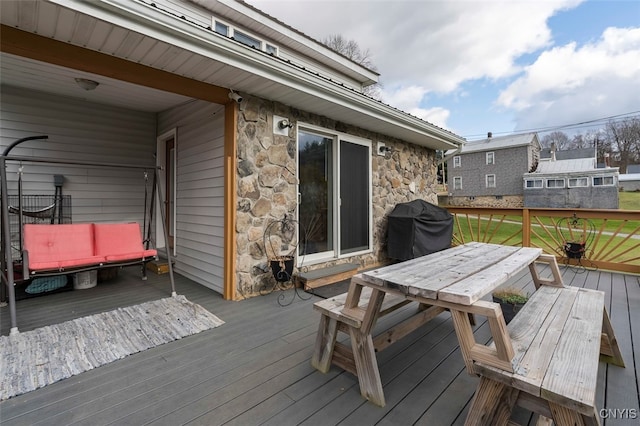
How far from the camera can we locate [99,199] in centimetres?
439

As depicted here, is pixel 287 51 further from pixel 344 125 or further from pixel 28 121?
pixel 28 121

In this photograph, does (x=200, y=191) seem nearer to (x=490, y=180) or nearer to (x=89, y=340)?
(x=89, y=340)

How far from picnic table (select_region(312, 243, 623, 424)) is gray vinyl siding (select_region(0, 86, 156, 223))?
4387 mm

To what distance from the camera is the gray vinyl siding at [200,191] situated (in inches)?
133

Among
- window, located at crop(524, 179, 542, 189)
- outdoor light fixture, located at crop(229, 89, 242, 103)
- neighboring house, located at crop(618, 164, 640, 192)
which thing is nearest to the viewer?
outdoor light fixture, located at crop(229, 89, 242, 103)

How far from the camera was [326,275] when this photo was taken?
3.74 metres

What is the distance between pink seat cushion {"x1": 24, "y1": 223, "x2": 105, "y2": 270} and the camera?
267cm

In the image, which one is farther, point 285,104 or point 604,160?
point 604,160

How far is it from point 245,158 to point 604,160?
35096mm

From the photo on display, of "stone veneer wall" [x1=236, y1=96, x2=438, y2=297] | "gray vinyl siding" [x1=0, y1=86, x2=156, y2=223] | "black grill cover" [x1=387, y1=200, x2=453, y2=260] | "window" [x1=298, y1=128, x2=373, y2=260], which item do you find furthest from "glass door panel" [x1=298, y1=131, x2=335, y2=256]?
"gray vinyl siding" [x1=0, y1=86, x2=156, y2=223]

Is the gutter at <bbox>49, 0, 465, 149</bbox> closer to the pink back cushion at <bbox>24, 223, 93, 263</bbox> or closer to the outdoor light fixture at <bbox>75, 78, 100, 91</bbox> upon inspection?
the outdoor light fixture at <bbox>75, 78, 100, 91</bbox>

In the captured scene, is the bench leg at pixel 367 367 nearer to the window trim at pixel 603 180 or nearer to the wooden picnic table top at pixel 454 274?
the wooden picnic table top at pixel 454 274

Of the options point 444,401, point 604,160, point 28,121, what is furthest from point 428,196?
point 604,160

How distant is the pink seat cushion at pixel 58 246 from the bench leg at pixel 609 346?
14.1 feet
